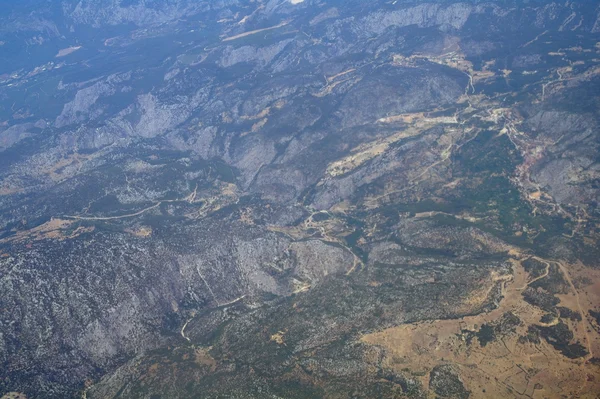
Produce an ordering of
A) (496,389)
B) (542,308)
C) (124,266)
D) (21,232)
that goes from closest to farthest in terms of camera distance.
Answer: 1. (496,389)
2. (542,308)
3. (124,266)
4. (21,232)

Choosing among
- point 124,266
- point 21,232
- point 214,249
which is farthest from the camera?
point 21,232

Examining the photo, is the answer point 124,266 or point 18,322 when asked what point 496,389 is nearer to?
point 124,266

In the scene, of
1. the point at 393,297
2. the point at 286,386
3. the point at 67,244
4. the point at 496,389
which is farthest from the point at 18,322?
the point at 496,389

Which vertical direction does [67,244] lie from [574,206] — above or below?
above

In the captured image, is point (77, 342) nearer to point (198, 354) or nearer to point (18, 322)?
point (18, 322)

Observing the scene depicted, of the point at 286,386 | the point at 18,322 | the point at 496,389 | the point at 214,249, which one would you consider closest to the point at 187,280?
the point at 214,249

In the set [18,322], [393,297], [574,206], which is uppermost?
[18,322]

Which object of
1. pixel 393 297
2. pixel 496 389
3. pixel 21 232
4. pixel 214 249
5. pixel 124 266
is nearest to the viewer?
pixel 496 389

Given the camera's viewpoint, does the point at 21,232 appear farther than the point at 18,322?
Yes

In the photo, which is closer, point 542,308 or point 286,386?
point 286,386
